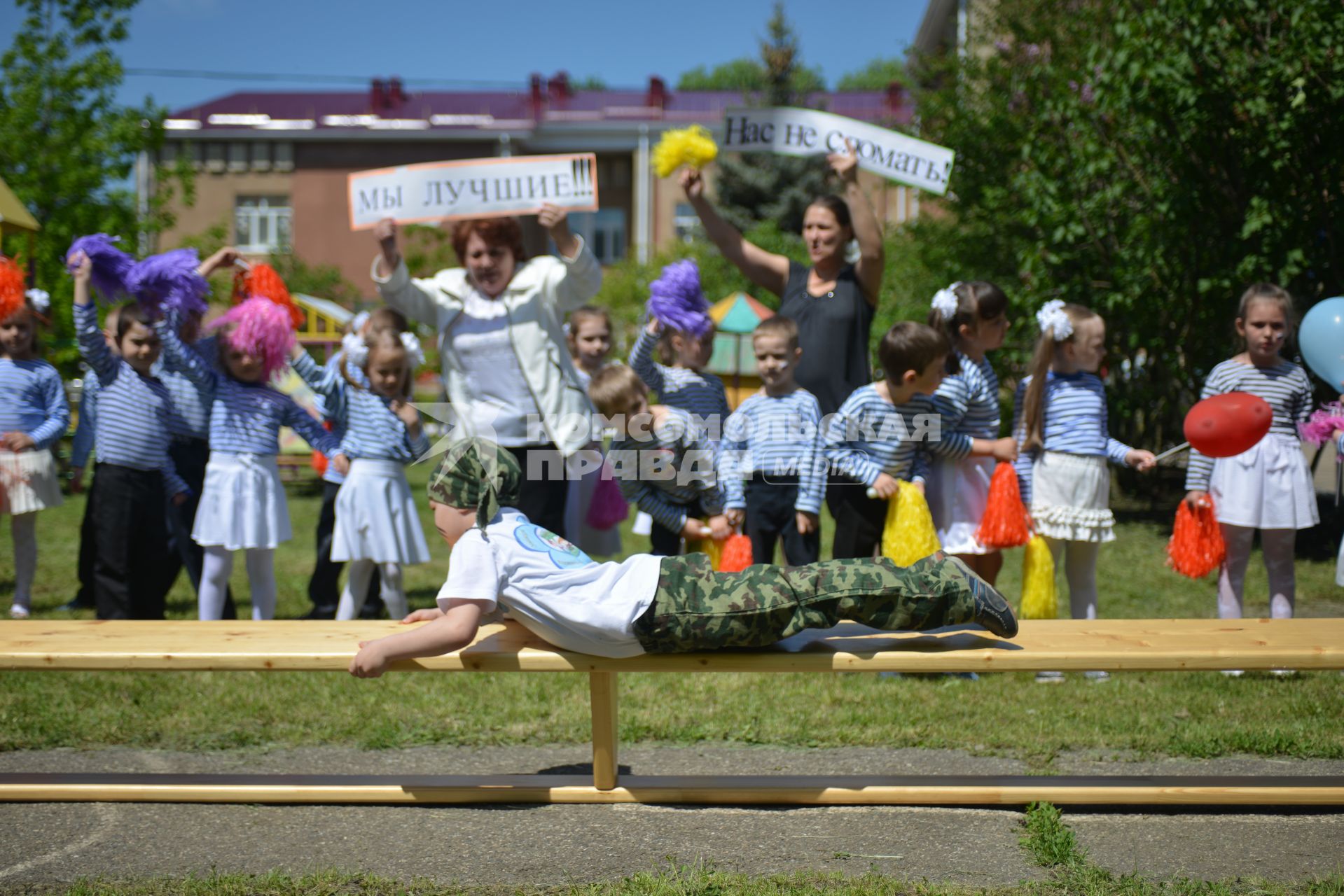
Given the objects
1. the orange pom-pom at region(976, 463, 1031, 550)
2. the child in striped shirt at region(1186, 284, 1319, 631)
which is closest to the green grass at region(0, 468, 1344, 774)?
the child in striped shirt at region(1186, 284, 1319, 631)

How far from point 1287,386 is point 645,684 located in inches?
131

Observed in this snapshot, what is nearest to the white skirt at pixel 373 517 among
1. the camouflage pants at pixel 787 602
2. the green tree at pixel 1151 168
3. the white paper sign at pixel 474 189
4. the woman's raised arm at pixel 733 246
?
the white paper sign at pixel 474 189

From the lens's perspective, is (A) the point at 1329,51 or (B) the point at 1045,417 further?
(A) the point at 1329,51

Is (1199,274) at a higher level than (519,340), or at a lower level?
higher

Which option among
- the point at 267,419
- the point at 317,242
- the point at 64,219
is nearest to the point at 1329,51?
the point at 267,419

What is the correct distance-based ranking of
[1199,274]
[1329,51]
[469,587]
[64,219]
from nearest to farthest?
[469,587] → [1329,51] → [1199,274] → [64,219]

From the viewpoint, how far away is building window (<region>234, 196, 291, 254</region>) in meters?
36.4

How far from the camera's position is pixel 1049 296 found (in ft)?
34.2

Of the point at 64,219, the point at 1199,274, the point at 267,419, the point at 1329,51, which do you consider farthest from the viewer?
the point at 64,219

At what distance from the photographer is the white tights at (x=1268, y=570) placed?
18.9 feet

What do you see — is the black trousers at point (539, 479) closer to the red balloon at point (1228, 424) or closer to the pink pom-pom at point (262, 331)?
the pink pom-pom at point (262, 331)

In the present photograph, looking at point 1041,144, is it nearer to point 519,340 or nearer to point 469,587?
point 519,340

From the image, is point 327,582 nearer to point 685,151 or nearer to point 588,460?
point 588,460

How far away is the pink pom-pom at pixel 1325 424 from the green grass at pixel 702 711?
3.63 feet
